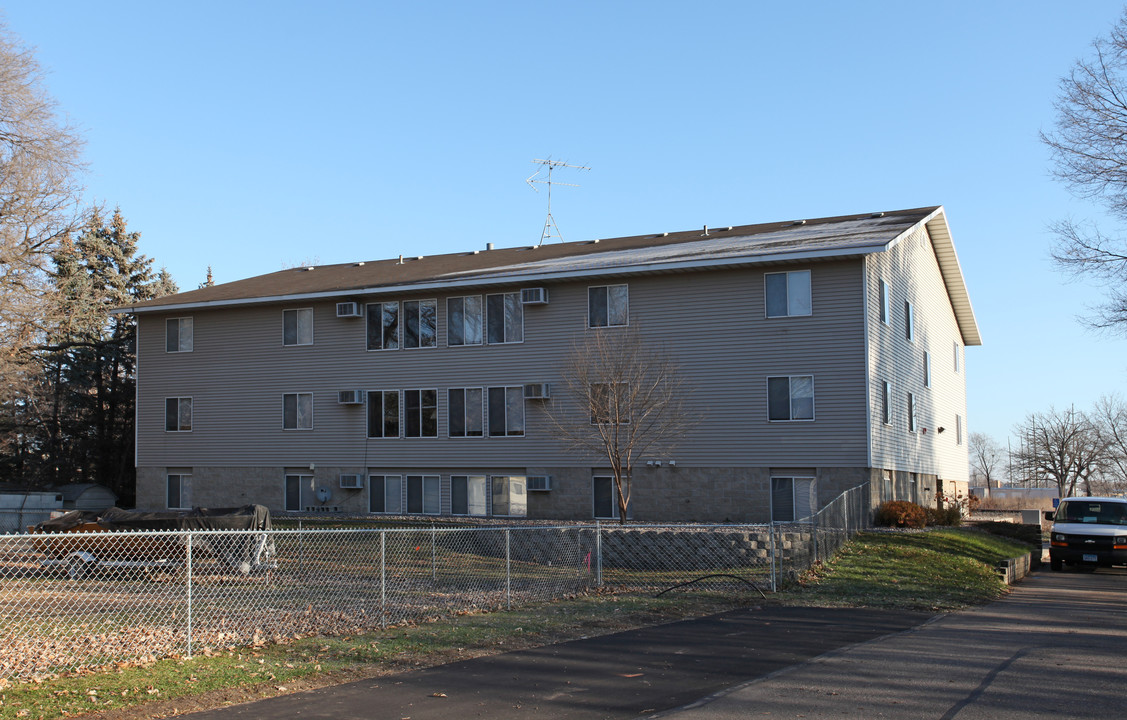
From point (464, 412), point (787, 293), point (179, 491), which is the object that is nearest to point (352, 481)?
point (464, 412)

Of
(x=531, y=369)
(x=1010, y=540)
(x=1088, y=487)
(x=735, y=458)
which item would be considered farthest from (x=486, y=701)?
(x=1088, y=487)

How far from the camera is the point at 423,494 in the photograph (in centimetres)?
3219

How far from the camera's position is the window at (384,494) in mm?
32438

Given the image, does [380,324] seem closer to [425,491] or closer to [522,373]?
[522,373]

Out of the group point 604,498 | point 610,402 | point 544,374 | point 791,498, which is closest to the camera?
point 610,402

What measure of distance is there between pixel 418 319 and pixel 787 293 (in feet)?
39.9

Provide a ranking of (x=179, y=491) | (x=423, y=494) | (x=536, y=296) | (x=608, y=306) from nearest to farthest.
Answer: (x=608, y=306)
(x=536, y=296)
(x=423, y=494)
(x=179, y=491)

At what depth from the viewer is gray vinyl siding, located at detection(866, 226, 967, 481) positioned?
27.7 meters

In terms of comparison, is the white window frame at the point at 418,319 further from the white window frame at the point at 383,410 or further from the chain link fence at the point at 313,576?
the chain link fence at the point at 313,576

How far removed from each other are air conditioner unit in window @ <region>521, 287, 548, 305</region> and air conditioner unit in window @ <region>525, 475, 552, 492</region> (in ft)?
17.6

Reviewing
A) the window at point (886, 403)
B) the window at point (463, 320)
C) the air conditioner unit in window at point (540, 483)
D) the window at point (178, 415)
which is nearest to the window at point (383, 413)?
the window at point (463, 320)

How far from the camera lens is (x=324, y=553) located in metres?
22.0

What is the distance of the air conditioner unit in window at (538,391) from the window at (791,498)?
7.22 meters

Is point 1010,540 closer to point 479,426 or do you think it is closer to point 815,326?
point 815,326
